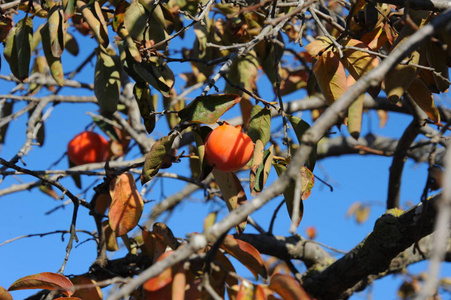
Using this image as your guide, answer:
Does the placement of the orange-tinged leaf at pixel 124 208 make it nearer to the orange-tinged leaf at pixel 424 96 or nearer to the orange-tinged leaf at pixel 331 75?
the orange-tinged leaf at pixel 331 75

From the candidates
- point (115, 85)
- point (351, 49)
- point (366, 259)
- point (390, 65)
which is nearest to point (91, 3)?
point (115, 85)

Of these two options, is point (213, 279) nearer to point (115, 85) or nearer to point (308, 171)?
point (308, 171)

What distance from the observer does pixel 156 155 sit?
113 centimetres

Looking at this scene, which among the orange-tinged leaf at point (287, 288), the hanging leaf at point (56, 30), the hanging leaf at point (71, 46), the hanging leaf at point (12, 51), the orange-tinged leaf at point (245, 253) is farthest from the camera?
the hanging leaf at point (71, 46)

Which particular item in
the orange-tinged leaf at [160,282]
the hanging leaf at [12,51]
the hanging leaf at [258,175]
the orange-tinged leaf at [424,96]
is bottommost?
the orange-tinged leaf at [160,282]

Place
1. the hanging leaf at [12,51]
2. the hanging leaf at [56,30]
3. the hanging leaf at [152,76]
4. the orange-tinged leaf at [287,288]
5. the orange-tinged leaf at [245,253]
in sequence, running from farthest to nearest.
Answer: the hanging leaf at [12,51], the hanging leaf at [56,30], the hanging leaf at [152,76], the orange-tinged leaf at [245,253], the orange-tinged leaf at [287,288]

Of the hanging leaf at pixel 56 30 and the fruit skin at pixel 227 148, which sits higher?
the hanging leaf at pixel 56 30

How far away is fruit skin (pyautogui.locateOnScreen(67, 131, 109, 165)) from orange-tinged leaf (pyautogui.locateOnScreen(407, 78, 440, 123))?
62.1 inches

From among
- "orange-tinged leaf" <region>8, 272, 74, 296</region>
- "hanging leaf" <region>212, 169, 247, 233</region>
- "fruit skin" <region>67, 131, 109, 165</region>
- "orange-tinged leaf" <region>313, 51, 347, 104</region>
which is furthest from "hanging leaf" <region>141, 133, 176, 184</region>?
"fruit skin" <region>67, 131, 109, 165</region>

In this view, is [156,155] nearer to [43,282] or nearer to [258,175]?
[258,175]

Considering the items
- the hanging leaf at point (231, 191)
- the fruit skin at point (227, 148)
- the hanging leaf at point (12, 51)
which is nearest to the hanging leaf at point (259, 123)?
the fruit skin at point (227, 148)

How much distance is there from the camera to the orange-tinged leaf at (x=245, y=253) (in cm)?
102

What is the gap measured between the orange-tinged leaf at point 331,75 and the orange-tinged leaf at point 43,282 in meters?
0.72

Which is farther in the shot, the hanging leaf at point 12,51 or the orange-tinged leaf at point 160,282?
the hanging leaf at point 12,51
